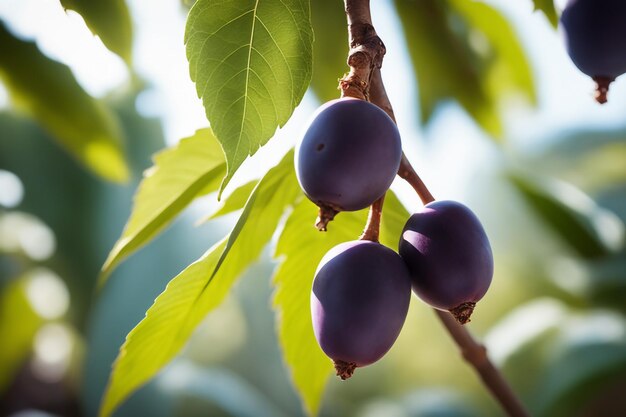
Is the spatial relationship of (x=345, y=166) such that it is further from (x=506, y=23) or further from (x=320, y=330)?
(x=506, y=23)

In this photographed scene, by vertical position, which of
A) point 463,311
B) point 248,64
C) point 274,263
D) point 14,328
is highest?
point 14,328

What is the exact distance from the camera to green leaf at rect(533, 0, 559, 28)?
38cm

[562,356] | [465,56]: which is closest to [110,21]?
[465,56]

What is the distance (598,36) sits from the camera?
0.34 metres

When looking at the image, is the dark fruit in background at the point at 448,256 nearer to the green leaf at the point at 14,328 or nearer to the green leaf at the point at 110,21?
the green leaf at the point at 110,21

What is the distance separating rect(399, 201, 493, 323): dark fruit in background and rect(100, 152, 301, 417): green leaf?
0.08 meters

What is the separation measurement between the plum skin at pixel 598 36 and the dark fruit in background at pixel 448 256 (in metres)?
0.12

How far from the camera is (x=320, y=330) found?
0.94 feet

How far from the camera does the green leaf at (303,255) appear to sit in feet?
1.35

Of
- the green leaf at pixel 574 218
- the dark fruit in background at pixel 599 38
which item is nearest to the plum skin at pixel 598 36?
the dark fruit in background at pixel 599 38

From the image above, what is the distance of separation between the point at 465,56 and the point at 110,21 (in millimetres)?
393

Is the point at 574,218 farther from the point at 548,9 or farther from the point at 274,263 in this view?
the point at 548,9

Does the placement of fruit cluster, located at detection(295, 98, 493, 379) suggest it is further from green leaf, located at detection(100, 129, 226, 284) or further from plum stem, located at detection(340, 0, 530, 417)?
green leaf, located at detection(100, 129, 226, 284)

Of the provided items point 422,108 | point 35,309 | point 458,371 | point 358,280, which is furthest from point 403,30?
point 35,309
